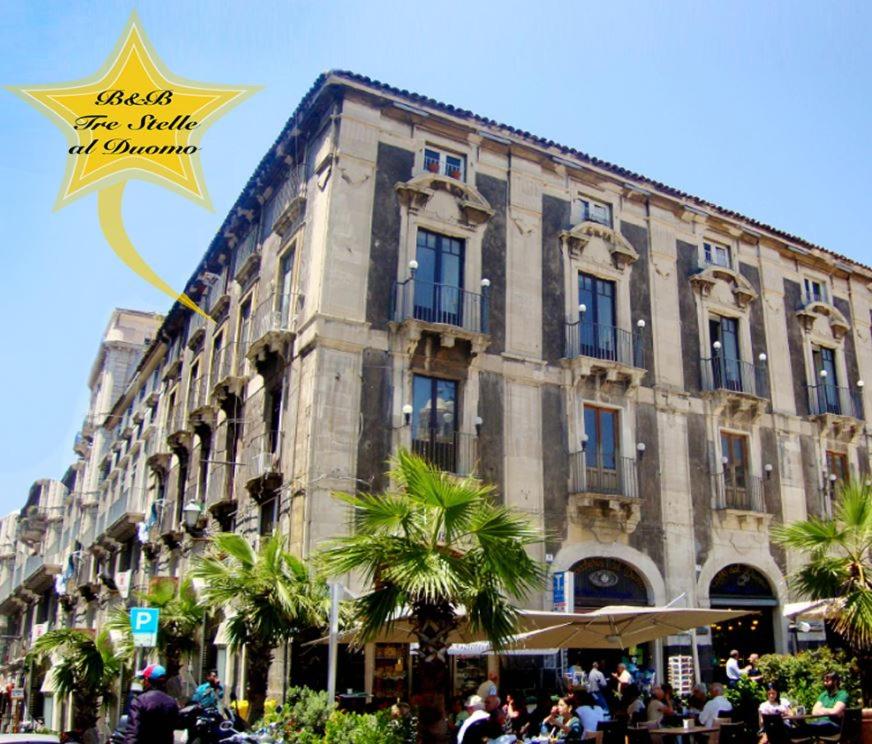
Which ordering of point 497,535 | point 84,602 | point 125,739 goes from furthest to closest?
point 84,602 → point 497,535 → point 125,739

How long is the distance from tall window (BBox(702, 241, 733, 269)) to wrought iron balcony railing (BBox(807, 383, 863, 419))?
4.55m

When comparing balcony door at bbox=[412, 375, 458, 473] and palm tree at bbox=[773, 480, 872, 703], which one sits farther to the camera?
balcony door at bbox=[412, 375, 458, 473]

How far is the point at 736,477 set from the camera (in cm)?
2459

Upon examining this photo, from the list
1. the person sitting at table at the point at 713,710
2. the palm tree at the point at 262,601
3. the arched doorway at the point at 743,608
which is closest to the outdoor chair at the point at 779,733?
the person sitting at table at the point at 713,710

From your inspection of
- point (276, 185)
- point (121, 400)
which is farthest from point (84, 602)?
point (276, 185)

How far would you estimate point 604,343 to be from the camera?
23406 mm

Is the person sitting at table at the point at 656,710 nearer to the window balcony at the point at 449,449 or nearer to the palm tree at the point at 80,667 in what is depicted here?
the window balcony at the point at 449,449

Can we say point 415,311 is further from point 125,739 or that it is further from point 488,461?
point 125,739

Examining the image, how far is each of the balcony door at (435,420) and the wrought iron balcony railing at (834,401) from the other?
1255 centimetres

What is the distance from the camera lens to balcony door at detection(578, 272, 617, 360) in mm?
23141

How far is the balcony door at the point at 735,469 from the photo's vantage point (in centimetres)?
2416

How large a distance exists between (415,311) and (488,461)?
3873 millimetres

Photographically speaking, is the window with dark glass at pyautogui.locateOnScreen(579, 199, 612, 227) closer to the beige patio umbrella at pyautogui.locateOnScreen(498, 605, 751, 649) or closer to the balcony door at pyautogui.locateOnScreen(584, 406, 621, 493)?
the balcony door at pyautogui.locateOnScreen(584, 406, 621, 493)

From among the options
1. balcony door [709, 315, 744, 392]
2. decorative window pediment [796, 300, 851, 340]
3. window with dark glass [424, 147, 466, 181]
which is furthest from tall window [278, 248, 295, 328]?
decorative window pediment [796, 300, 851, 340]
